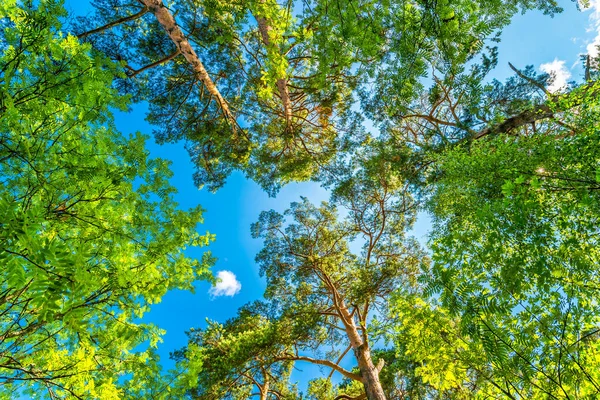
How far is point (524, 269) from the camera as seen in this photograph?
8.42 ft

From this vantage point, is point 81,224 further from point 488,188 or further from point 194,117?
point 194,117

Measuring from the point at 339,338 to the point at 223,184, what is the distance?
672cm

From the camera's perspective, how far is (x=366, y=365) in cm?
761

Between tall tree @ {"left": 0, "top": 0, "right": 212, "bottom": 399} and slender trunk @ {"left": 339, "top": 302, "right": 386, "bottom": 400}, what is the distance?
5746mm

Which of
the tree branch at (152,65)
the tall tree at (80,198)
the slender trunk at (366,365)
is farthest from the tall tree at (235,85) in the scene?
the slender trunk at (366,365)

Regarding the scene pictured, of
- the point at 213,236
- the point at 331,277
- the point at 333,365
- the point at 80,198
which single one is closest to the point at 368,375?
the point at 333,365

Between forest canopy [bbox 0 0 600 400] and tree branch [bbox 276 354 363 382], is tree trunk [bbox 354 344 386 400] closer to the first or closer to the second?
tree branch [bbox 276 354 363 382]

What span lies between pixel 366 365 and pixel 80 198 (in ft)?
24.8

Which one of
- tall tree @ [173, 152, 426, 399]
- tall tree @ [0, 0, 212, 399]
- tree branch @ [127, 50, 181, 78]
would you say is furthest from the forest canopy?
tall tree @ [173, 152, 426, 399]

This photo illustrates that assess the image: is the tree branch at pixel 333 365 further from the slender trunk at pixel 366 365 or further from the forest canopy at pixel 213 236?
the forest canopy at pixel 213 236

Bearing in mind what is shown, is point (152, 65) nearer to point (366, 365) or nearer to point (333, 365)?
point (366, 365)

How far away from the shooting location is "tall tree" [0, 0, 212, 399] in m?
2.09

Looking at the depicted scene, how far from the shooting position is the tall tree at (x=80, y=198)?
2.09 meters

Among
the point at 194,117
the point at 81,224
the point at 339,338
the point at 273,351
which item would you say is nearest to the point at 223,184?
the point at 194,117
